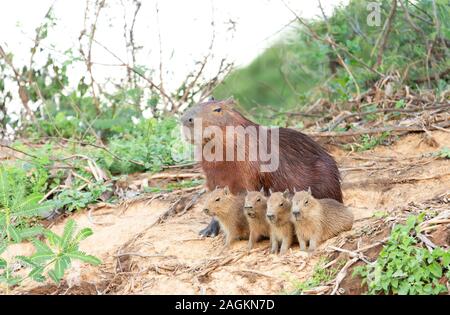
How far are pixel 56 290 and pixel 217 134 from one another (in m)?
1.70

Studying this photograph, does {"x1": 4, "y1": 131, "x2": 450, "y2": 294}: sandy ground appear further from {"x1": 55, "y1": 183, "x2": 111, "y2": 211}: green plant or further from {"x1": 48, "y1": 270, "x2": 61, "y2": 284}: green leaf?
{"x1": 48, "y1": 270, "x2": 61, "y2": 284}: green leaf

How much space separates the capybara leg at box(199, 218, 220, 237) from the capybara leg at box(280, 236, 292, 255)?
836mm

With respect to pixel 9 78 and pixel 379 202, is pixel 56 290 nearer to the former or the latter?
pixel 379 202

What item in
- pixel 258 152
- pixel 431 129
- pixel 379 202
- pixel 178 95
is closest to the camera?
pixel 258 152

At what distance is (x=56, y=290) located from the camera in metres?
5.64

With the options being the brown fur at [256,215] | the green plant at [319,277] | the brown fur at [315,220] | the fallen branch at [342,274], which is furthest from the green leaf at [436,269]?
the brown fur at [256,215]

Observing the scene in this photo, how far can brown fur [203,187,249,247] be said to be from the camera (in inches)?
231

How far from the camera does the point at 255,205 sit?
566cm

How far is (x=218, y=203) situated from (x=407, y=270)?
166 centimetres

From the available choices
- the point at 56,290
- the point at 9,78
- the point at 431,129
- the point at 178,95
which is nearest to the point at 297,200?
the point at 56,290

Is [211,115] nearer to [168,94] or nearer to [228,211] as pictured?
[228,211]

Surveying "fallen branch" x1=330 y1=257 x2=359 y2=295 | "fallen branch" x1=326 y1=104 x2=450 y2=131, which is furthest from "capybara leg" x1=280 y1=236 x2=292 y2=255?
"fallen branch" x1=326 y1=104 x2=450 y2=131

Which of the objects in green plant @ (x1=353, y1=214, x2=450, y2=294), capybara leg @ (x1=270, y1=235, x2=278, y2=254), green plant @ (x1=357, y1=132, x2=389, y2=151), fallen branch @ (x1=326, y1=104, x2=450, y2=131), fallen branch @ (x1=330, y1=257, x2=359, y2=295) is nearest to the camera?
green plant @ (x1=353, y1=214, x2=450, y2=294)
